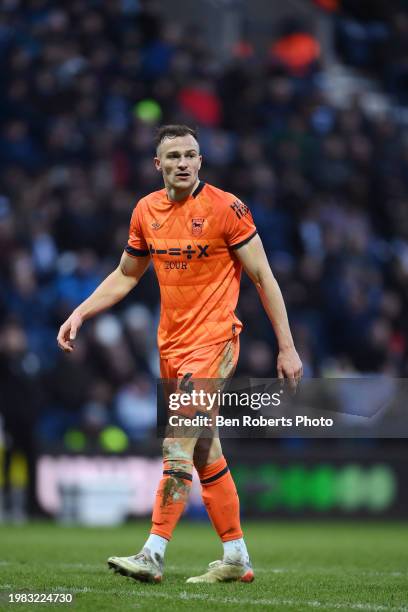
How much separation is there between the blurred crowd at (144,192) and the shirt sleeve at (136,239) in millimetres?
6025

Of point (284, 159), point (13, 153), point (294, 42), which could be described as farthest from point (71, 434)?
point (294, 42)

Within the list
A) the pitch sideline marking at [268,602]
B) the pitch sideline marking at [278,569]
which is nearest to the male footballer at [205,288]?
the pitch sideline marking at [268,602]

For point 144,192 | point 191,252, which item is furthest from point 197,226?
point 144,192

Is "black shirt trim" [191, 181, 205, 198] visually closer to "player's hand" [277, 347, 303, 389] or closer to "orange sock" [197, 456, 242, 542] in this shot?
"player's hand" [277, 347, 303, 389]

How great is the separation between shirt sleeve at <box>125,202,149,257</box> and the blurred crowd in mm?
6025

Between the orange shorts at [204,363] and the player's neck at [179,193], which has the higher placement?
the player's neck at [179,193]

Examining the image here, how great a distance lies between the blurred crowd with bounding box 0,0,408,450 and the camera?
13234 mm

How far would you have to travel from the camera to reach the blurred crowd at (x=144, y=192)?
1323 cm

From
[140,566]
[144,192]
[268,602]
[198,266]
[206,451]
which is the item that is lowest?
[268,602]

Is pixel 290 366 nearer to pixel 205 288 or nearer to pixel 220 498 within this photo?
pixel 205 288

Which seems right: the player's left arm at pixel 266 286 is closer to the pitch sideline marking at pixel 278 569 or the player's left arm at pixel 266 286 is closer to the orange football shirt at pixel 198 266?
the orange football shirt at pixel 198 266

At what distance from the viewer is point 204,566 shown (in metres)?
7.51

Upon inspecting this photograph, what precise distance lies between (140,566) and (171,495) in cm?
37

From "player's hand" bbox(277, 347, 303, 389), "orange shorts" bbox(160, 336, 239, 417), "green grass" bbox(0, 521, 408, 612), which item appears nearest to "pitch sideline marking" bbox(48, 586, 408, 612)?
"green grass" bbox(0, 521, 408, 612)
